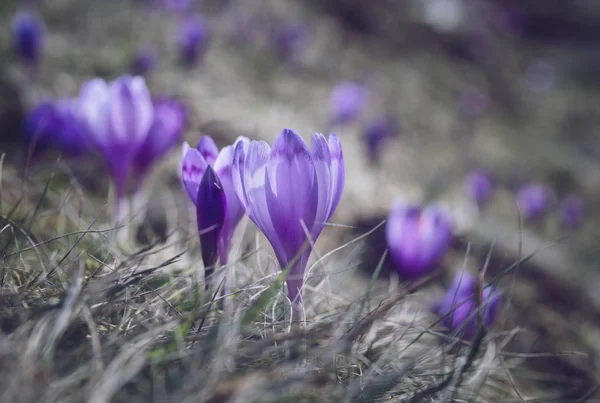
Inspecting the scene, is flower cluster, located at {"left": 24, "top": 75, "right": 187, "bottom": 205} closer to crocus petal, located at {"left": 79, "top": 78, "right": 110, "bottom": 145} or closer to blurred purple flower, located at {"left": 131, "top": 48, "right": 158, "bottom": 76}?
crocus petal, located at {"left": 79, "top": 78, "right": 110, "bottom": 145}

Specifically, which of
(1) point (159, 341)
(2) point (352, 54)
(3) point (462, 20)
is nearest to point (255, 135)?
(1) point (159, 341)

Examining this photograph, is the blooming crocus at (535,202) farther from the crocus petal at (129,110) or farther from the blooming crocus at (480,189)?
the crocus petal at (129,110)

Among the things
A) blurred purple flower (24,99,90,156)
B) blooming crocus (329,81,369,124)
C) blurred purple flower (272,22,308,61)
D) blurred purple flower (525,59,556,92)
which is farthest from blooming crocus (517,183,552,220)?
blurred purple flower (525,59,556,92)

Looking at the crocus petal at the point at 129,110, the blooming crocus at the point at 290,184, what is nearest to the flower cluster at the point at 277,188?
the blooming crocus at the point at 290,184

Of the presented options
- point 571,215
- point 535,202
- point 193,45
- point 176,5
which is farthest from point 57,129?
point 571,215

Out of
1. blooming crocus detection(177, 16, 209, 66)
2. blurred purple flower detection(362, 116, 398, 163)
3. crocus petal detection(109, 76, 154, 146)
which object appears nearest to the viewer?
crocus petal detection(109, 76, 154, 146)
